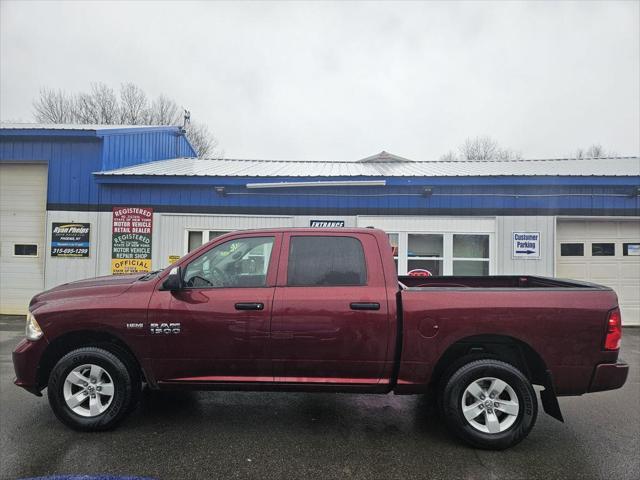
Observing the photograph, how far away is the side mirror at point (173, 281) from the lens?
3.58 m

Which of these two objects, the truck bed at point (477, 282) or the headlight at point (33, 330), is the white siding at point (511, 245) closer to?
the truck bed at point (477, 282)

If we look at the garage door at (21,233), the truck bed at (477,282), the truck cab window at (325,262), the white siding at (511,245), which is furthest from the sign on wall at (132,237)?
the white siding at (511,245)

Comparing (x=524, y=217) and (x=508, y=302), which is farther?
(x=524, y=217)

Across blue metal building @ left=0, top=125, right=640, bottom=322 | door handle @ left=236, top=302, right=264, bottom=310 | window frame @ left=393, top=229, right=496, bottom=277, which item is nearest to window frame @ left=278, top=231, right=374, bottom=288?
door handle @ left=236, top=302, right=264, bottom=310

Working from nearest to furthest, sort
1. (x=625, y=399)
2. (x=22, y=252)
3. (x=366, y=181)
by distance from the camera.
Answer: (x=625, y=399), (x=366, y=181), (x=22, y=252)

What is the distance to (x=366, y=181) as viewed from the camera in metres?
9.07

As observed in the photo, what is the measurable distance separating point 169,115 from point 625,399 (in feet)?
126

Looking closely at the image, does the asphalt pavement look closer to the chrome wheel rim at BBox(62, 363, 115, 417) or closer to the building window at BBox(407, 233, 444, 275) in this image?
the chrome wheel rim at BBox(62, 363, 115, 417)

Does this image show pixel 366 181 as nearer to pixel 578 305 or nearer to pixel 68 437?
pixel 578 305

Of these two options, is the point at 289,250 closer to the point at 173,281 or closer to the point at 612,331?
the point at 173,281

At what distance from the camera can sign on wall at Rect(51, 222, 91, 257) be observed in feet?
30.9

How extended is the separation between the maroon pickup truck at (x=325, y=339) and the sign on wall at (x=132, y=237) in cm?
577

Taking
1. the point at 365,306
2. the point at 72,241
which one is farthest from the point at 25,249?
the point at 365,306

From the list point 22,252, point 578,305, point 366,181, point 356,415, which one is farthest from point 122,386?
point 22,252
